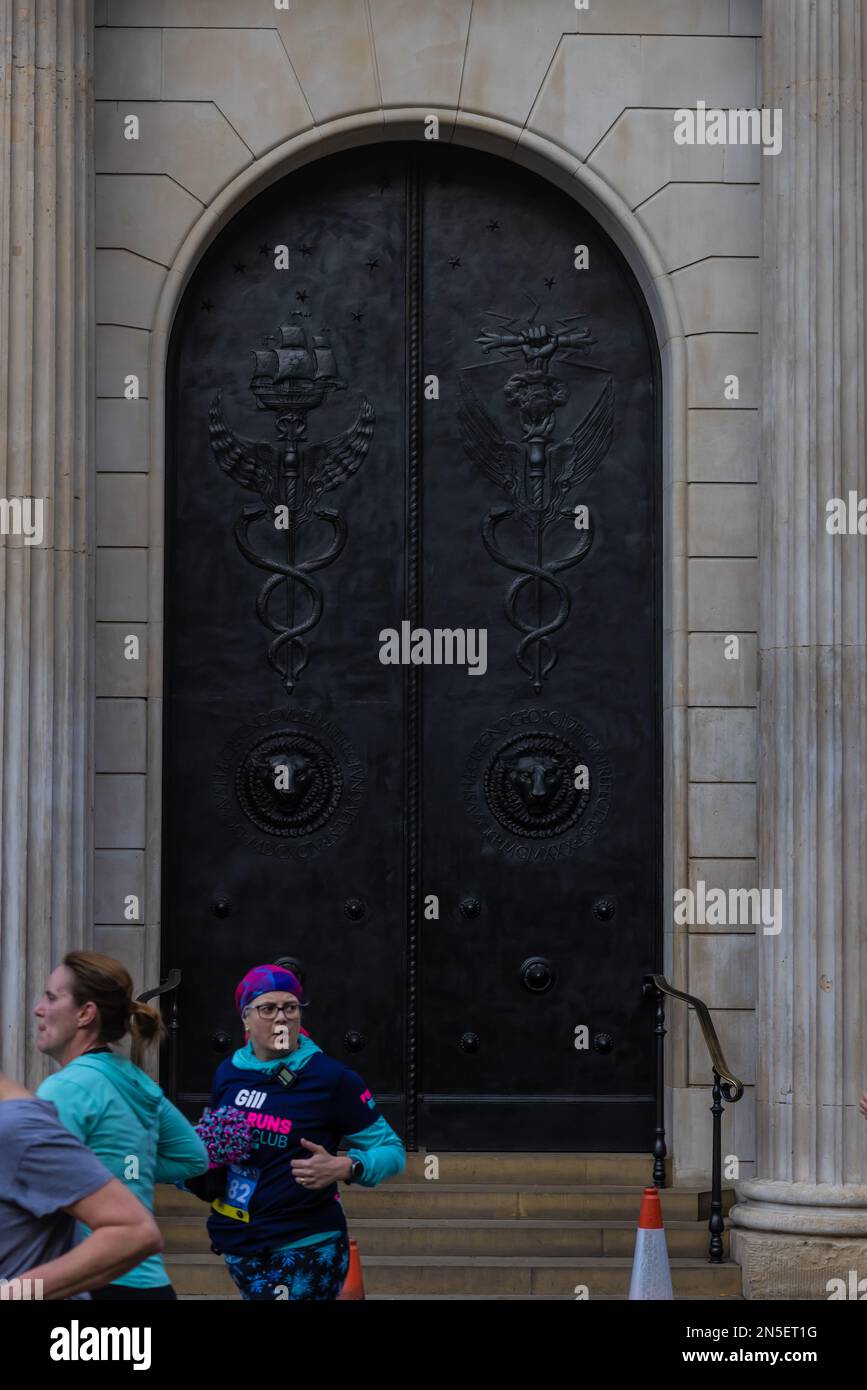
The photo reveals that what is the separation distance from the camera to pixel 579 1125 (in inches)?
468

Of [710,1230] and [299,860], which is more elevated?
[299,860]

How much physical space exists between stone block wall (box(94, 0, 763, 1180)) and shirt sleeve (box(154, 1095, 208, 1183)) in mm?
5374

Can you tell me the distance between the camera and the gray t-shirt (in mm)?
4793

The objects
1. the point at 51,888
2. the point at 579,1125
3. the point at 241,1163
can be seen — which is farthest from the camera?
the point at 579,1125

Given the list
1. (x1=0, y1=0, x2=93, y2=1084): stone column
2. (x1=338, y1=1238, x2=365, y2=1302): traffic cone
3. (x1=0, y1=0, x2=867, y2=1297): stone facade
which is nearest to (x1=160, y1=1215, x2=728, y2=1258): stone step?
(x1=0, y1=0, x2=867, y2=1297): stone facade

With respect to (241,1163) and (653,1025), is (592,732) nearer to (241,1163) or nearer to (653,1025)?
(653,1025)

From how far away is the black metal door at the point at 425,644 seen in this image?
12.0 meters

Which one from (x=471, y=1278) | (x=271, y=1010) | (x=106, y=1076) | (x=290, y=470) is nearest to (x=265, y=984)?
(x=271, y=1010)

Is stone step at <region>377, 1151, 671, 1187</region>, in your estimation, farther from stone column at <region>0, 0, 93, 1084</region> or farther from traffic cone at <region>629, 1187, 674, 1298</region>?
stone column at <region>0, 0, 93, 1084</region>

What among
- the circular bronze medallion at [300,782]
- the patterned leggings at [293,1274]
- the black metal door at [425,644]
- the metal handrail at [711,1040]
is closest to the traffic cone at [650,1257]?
the metal handrail at [711,1040]

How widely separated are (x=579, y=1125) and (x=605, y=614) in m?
2.98

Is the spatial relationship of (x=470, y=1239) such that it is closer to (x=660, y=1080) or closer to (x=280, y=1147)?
(x=660, y=1080)

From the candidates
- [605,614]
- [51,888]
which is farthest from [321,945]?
[605,614]

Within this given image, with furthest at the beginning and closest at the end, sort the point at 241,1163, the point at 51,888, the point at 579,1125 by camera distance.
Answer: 1. the point at 579,1125
2. the point at 51,888
3. the point at 241,1163
